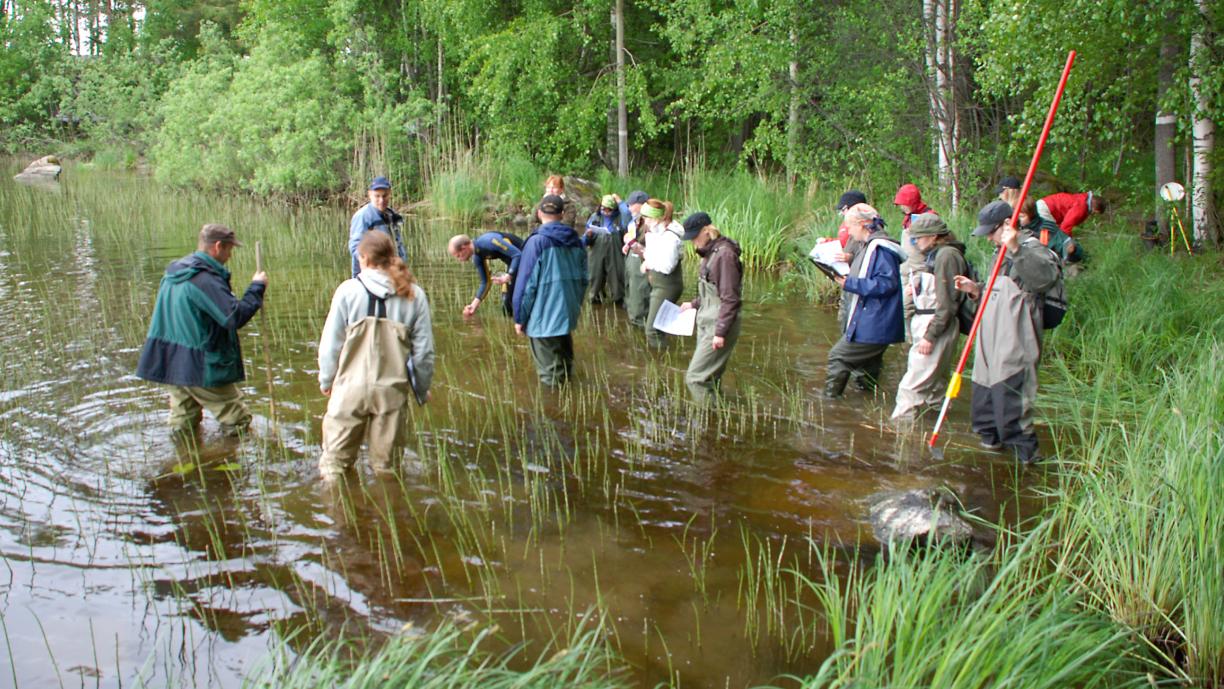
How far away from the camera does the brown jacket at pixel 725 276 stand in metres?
7.66

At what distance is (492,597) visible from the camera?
15.8ft

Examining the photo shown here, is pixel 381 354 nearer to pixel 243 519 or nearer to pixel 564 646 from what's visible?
pixel 243 519

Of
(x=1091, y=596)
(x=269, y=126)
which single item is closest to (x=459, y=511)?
(x=1091, y=596)

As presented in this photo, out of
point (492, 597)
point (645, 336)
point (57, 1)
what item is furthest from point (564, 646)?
point (57, 1)

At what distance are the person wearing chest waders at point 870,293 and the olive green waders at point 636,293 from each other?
3.33 meters

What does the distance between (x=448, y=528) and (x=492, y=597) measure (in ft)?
3.18

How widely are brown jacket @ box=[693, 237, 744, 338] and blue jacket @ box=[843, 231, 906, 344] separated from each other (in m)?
0.88

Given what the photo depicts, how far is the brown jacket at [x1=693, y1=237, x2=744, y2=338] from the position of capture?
25.1 ft

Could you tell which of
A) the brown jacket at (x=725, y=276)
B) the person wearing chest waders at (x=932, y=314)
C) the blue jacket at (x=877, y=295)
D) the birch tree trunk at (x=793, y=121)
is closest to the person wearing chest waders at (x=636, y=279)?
the brown jacket at (x=725, y=276)

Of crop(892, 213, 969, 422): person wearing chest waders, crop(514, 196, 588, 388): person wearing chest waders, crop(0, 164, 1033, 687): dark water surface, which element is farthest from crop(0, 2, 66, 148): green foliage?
Result: crop(892, 213, 969, 422): person wearing chest waders

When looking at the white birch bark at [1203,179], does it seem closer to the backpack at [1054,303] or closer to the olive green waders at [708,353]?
the backpack at [1054,303]

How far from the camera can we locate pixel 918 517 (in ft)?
17.6

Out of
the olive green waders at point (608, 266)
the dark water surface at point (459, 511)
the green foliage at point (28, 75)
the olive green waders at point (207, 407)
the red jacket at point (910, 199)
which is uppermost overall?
the green foliage at point (28, 75)

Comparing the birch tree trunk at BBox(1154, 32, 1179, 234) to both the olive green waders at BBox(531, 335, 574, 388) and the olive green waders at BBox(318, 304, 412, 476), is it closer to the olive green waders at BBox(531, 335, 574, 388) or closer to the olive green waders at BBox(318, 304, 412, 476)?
the olive green waders at BBox(531, 335, 574, 388)
